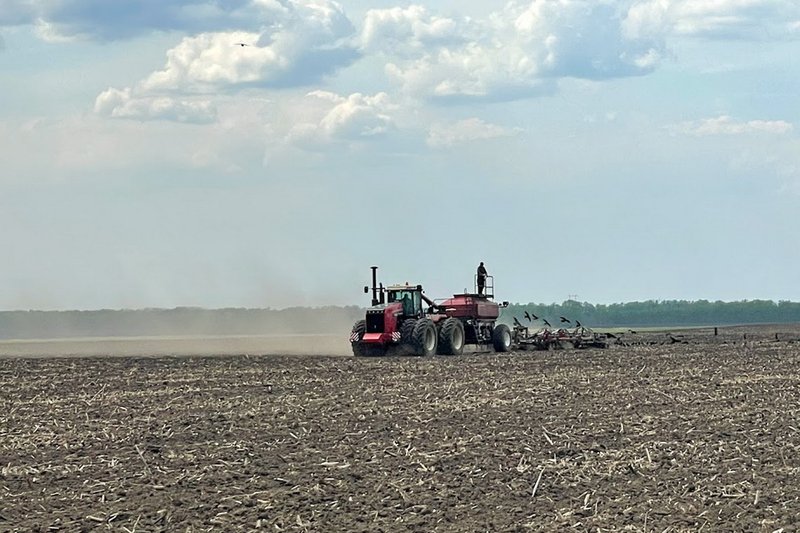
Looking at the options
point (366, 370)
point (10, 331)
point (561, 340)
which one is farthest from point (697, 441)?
point (10, 331)

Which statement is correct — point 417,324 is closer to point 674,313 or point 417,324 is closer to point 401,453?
point 401,453

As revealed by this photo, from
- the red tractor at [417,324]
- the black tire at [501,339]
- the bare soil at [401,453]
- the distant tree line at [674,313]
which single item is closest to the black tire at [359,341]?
the red tractor at [417,324]

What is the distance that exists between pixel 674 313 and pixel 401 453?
133 metres

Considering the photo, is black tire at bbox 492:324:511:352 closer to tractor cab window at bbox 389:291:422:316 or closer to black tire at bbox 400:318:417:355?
tractor cab window at bbox 389:291:422:316

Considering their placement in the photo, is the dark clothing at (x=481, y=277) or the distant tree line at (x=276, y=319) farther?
the distant tree line at (x=276, y=319)

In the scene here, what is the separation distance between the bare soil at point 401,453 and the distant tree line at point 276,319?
88.5ft

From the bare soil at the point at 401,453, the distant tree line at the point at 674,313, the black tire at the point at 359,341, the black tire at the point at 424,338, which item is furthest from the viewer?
the distant tree line at the point at 674,313

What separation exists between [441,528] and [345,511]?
45.0 inches

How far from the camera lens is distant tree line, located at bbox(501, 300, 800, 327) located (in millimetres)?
135125

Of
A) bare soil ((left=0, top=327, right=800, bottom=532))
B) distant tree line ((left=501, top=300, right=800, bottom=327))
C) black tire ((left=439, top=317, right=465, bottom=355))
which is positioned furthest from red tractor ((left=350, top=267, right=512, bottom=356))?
distant tree line ((left=501, top=300, right=800, bottom=327))

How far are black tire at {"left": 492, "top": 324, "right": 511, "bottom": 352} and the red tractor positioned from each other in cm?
4

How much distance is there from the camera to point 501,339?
41.5 metres

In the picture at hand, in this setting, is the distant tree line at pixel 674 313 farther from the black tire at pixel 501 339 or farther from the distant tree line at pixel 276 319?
the black tire at pixel 501 339

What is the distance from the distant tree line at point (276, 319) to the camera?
239 ft
